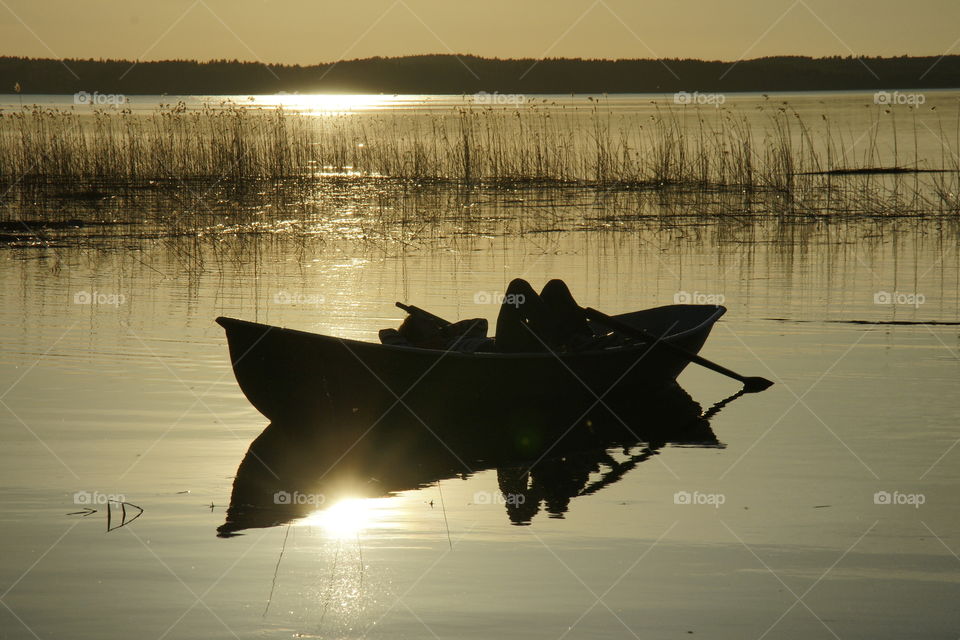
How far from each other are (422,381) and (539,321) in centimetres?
114

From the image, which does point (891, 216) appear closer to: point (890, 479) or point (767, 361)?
point (767, 361)

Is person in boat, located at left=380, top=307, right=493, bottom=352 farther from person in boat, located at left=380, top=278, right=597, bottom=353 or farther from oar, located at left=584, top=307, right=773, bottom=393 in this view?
oar, located at left=584, top=307, right=773, bottom=393

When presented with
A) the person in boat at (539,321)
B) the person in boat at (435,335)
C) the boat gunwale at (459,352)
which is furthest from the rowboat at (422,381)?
the person in boat at (435,335)

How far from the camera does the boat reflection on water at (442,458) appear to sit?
672cm

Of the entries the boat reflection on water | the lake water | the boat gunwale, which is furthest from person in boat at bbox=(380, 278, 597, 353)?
the lake water

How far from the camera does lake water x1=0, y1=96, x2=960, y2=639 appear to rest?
5.06 meters

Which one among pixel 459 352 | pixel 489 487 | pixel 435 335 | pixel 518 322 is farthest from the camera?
pixel 435 335

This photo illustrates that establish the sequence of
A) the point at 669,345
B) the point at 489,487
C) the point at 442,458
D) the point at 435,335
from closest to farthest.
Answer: the point at 489,487
the point at 442,458
the point at 435,335
the point at 669,345

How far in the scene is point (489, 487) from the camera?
23.3 feet

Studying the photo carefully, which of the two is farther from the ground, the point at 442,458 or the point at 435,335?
the point at 435,335

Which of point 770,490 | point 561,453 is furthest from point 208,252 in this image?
point 770,490

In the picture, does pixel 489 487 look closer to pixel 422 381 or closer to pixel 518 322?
pixel 422 381

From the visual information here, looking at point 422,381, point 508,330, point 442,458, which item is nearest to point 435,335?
point 508,330

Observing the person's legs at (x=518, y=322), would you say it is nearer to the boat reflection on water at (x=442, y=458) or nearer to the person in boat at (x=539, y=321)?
the person in boat at (x=539, y=321)
